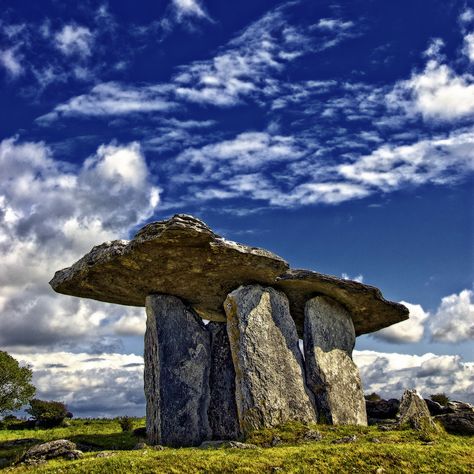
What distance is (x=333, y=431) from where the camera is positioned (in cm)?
2231

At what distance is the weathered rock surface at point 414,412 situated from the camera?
2280 cm

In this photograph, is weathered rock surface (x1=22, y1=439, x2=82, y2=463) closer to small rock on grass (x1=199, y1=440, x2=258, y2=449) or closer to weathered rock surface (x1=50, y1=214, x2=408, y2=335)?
small rock on grass (x1=199, y1=440, x2=258, y2=449)

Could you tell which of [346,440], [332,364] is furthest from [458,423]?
[346,440]

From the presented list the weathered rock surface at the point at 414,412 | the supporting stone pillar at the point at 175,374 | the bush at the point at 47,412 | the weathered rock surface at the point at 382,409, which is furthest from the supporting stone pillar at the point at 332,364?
the bush at the point at 47,412

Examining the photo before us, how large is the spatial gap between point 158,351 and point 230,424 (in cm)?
444

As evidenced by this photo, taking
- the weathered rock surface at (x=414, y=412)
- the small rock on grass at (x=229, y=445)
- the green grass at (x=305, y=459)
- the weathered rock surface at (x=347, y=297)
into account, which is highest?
the weathered rock surface at (x=347, y=297)

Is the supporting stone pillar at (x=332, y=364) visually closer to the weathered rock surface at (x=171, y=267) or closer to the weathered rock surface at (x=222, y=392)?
the weathered rock surface at (x=171, y=267)

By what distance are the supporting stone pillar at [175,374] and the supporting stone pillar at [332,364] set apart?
474 centimetres

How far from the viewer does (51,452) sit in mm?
19484

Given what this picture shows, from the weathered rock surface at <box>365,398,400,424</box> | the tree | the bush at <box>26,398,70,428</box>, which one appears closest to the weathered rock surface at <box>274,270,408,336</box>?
the weathered rock surface at <box>365,398,400,424</box>

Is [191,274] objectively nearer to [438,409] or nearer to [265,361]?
[265,361]

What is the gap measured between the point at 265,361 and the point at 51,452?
29.0 feet

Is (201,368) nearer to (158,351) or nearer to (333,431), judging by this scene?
(158,351)

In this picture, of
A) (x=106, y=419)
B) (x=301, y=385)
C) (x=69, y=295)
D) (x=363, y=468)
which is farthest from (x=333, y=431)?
(x=106, y=419)
